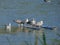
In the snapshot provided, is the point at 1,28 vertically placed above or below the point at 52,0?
below

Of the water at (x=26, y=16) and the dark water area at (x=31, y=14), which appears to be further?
the dark water area at (x=31, y=14)

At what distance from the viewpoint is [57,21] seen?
890cm

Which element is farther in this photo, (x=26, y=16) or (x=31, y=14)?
(x=31, y=14)

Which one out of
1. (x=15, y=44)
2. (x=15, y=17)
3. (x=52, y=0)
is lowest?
(x=15, y=44)

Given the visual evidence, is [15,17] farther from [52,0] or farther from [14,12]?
[52,0]

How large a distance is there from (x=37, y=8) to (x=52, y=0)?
9.10 feet

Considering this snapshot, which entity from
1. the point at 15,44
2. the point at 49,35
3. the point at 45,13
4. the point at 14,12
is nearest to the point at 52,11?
the point at 45,13

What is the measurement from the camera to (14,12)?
33.4 ft

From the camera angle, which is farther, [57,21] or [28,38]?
[57,21]

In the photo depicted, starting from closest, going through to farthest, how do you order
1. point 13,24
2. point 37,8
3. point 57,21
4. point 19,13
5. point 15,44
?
point 15,44, point 13,24, point 57,21, point 19,13, point 37,8

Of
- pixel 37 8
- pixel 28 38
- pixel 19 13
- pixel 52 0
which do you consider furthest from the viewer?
pixel 52 0

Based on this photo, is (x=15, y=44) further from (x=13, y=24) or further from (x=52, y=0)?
(x=52, y=0)

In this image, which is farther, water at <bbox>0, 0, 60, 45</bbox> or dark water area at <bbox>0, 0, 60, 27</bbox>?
dark water area at <bbox>0, 0, 60, 27</bbox>

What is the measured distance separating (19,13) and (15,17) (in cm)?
77
